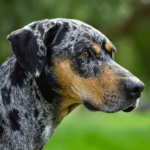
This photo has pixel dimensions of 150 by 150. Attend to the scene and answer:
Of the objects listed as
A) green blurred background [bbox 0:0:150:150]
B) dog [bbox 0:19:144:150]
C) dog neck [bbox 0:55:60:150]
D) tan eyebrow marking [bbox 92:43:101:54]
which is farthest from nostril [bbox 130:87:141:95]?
green blurred background [bbox 0:0:150:150]

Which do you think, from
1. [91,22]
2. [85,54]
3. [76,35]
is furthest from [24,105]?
[91,22]

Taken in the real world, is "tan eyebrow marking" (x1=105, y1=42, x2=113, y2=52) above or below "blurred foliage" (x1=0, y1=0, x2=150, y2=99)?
above

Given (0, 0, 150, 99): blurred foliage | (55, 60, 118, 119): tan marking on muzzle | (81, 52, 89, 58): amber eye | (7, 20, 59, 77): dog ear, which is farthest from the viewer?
(0, 0, 150, 99): blurred foliage

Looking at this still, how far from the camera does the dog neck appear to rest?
11.8 feet

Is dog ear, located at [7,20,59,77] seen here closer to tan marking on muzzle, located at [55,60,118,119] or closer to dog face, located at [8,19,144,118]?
dog face, located at [8,19,144,118]

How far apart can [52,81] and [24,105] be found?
1.48 ft

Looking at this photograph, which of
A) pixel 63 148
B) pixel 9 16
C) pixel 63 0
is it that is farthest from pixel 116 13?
pixel 63 148

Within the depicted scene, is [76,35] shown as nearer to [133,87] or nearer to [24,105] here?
[133,87]

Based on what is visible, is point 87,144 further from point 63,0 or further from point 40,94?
point 40,94

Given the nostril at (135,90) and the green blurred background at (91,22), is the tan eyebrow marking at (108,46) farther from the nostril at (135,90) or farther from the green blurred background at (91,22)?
the green blurred background at (91,22)

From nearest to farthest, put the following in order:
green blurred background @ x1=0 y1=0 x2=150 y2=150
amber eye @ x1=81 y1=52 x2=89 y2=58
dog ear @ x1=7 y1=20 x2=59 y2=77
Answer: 1. dog ear @ x1=7 y1=20 x2=59 y2=77
2. amber eye @ x1=81 y1=52 x2=89 y2=58
3. green blurred background @ x1=0 y1=0 x2=150 y2=150

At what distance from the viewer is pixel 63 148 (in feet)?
28.6

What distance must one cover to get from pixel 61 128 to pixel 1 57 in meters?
3.36

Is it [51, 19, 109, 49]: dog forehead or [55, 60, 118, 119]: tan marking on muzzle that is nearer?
[55, 60, 118, 119]: tan marking on muzzle
